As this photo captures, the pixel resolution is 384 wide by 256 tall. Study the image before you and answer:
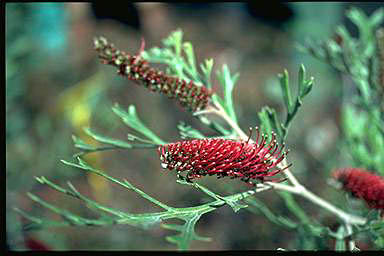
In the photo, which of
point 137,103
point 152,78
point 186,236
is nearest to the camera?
point 186,236

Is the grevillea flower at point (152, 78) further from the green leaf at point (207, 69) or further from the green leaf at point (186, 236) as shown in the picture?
the green leaf at point (186, 236)

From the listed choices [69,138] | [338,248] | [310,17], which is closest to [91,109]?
[69,138]

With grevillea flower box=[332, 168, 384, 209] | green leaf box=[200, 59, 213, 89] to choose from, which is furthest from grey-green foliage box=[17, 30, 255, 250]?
grevillea flower box=[332, 168, 384, 209]

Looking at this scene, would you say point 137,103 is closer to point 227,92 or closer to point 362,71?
point 362,71

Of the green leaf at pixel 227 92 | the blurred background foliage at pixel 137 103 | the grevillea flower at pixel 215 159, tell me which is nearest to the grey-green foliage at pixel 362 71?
the blurred background foliage at pixel 137 103

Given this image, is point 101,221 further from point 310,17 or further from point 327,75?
point 310,17

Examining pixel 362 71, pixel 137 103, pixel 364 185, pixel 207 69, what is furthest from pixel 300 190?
pixel 137 103
